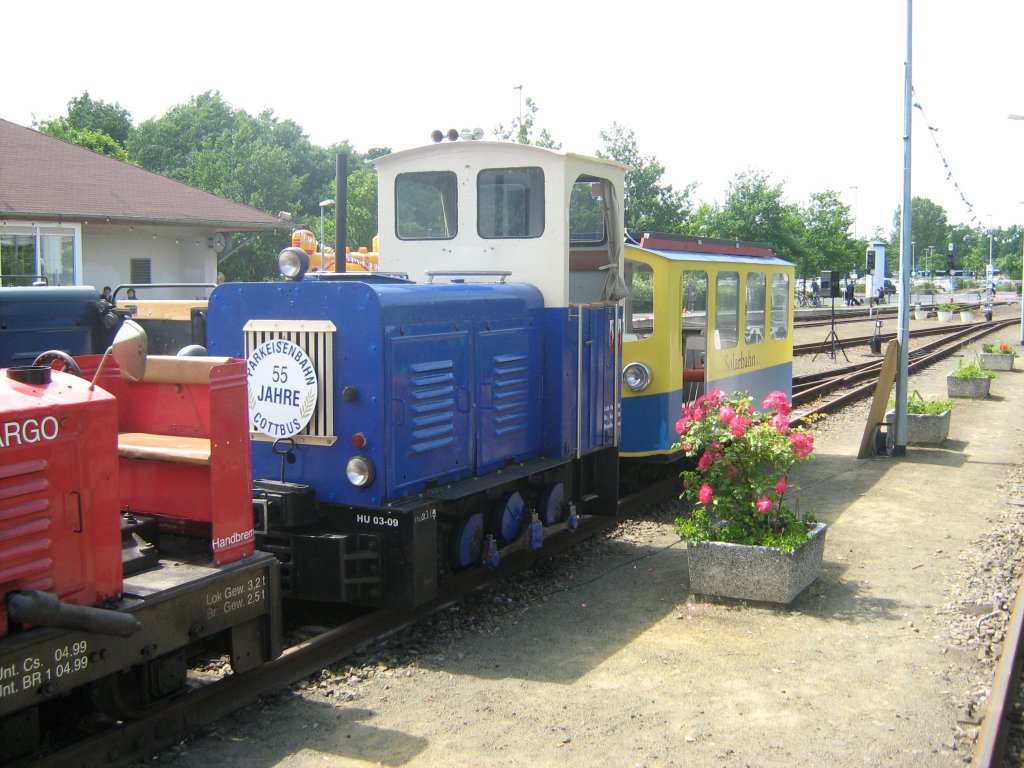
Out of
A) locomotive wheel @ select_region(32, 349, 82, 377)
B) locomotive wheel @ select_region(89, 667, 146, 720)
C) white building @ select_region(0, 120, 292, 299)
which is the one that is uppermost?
white building @ select_region(0, 120, 292, 299)

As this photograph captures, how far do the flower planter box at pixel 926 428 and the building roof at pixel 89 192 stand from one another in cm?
1688

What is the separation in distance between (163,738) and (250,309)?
281 centimetres

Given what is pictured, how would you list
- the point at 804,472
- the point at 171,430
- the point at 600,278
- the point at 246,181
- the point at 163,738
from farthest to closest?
the point at 246,181 → the point at 804,472 → the point at 600,278 → the point at 171,430 → the point at 163,738

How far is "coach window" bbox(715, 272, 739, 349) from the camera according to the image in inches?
418

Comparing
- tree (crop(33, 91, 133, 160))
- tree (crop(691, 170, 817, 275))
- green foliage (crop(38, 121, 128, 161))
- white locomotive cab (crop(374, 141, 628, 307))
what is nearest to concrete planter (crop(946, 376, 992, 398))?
white locomotive cab (crop(374, 141, 628, 307))

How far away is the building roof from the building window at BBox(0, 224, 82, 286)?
0.49m

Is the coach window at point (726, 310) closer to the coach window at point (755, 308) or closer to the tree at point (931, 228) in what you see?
the coach window at point (755, 308)

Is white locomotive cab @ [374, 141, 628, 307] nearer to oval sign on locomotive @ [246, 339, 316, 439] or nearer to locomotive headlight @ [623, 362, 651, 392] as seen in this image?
locomotive headlight @ [623, 362, 651, 392]

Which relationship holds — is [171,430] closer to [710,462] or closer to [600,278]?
[710,462]

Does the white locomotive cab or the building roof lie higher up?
the building roof

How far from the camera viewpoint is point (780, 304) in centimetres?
1290

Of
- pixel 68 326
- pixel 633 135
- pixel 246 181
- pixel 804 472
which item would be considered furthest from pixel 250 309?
pixel 246 181

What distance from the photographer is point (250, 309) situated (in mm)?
6469

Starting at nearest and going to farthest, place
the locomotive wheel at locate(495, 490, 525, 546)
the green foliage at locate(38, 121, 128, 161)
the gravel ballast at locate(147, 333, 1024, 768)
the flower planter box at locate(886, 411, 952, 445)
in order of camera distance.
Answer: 1. the gravel ballast at locate(147, 333, 1024, 768)
2. the locomotive wheel at locate(495, 490, 525, 546)
3. the flower planter box at locate(886, 411, 952, 445)
4. the green foliage at locate(38, 121, 128, 161)
